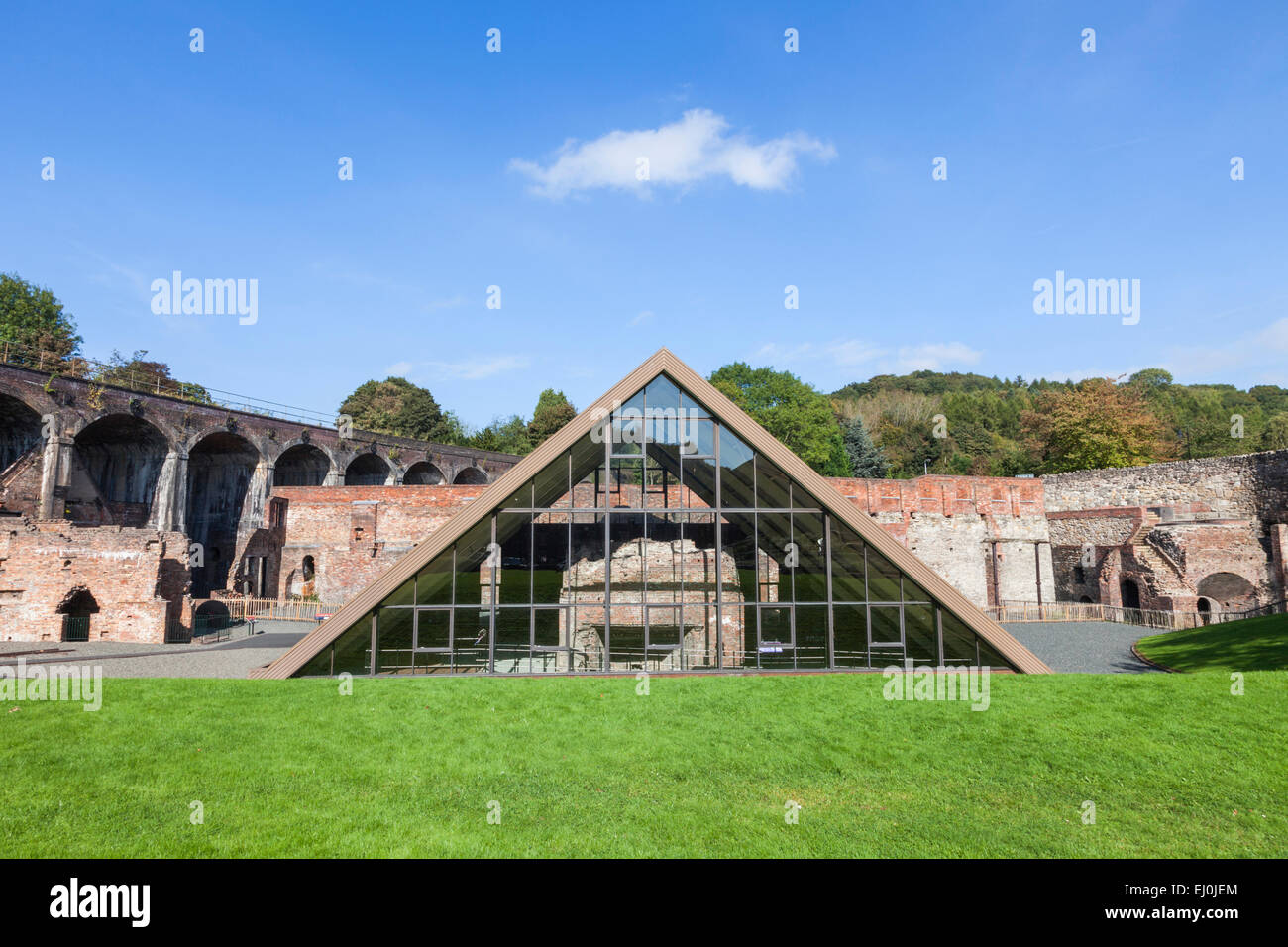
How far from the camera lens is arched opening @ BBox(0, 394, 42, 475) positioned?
34438 mm

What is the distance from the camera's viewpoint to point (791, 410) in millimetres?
66938

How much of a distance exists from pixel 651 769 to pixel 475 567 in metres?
6.64

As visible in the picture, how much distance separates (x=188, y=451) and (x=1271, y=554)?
57406mm

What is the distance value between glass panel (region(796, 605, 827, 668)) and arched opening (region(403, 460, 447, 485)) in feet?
161

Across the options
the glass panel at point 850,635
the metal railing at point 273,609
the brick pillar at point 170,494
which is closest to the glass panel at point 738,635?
the glass panel at point 850,635

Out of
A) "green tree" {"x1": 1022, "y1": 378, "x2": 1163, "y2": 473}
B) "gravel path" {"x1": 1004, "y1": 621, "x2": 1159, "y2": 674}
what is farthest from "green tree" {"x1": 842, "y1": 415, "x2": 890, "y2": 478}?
"gravel path" {"x1": 1004, "y1": 621, "x2": 1159, "y2": 674}

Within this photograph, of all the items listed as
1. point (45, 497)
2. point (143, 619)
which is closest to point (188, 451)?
point (45, 497)

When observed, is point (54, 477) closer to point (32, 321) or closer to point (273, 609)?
point (273, 609)

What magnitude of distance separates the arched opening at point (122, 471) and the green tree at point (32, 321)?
86.7ft

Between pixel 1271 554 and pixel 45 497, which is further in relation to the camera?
pixel 45 497

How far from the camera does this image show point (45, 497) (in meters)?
34.3

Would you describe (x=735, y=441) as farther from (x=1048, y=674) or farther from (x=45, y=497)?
(x=45, y=497)

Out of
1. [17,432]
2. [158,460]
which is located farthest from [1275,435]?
[17,432]

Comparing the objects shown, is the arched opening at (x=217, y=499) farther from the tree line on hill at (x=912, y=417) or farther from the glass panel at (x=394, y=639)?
the glass panel at (x=394, y=639)
